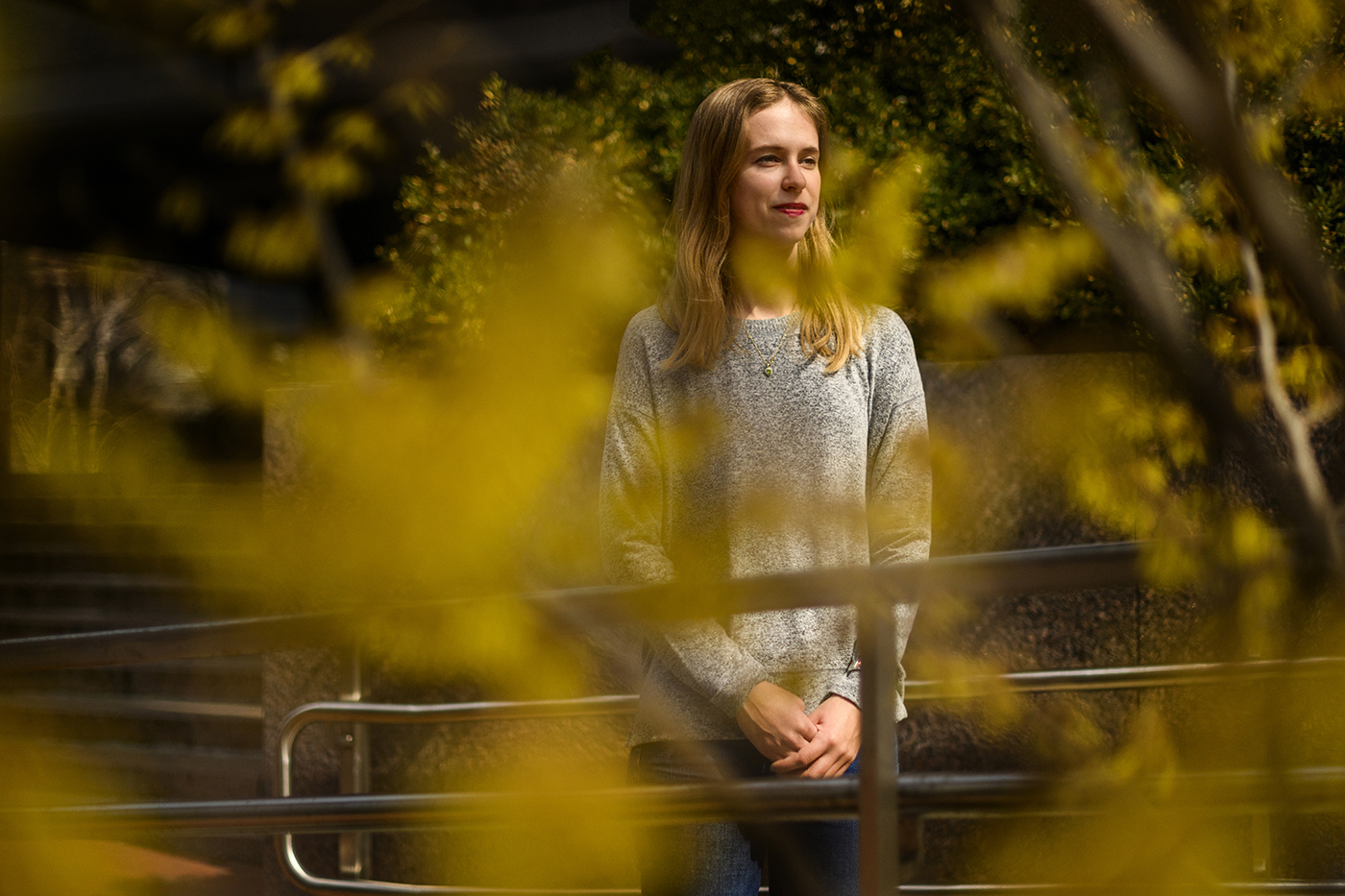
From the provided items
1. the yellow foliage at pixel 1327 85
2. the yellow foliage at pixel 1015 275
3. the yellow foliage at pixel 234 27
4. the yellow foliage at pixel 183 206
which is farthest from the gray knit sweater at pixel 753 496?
the yellow foliage at pixel 183 206

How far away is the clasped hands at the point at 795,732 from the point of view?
4.31 ft

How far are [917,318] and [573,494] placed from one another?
1.27 m

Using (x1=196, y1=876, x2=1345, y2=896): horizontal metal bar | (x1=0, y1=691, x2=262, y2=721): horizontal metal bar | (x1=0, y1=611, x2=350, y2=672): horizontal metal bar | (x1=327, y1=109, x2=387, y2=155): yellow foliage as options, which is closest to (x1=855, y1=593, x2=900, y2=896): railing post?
(x1=0, y1=611, x2=350, y2=672): horizontal metal bar

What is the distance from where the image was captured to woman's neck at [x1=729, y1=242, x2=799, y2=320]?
1.48 meters

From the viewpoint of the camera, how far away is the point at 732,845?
4.70 ft

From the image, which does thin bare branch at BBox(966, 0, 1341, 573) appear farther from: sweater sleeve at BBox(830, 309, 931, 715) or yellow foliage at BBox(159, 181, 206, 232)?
yellow foliage at BBox(159, 181, 206, 232)

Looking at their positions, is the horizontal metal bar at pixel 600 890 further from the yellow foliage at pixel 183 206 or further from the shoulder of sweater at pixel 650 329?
the yellow foliage at pixel 183 206

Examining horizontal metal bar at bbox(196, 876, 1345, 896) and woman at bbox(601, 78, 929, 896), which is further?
horizontal metal bar at bbox(196, 876, 1345, 896)

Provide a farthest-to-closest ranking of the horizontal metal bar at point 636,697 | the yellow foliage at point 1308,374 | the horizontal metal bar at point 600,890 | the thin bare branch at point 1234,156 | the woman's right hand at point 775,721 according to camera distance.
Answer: the yellow foliage at point 1308,374 < the horizontal metal bar at point 636,697 < the horizontal metal bar at point 600,890 < the woman's right hand at point 775,721 < the thin bare branch at point 1234,156

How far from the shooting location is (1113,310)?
3635mm

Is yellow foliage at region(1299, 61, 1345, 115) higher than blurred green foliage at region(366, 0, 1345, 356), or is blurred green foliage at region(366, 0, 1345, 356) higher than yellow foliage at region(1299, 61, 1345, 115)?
blurred green foliage at region(366, 0, 1345, 356)

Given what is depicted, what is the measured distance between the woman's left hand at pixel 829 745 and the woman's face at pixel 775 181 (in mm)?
601

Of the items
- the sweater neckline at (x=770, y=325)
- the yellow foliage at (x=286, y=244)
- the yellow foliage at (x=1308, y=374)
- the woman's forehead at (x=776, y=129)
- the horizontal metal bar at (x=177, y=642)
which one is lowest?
the horizontal metal bar at (x=177, y=642)

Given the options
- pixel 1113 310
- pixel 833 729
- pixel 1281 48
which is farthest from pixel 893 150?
pixel 833 729
